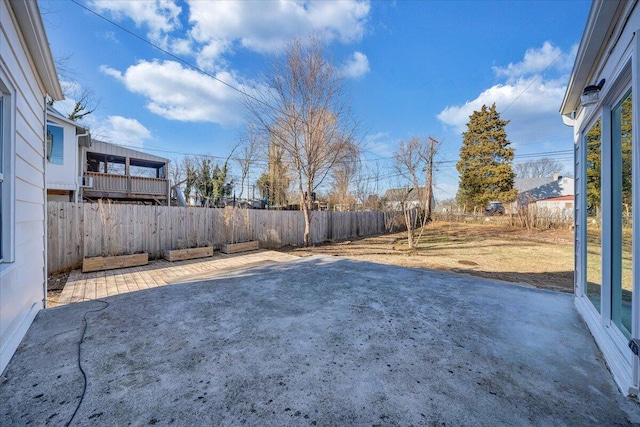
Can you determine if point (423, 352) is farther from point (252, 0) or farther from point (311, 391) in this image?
point (252, 0)

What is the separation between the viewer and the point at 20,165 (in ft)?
7.29

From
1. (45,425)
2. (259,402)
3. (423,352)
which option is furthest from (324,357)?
(45,425)

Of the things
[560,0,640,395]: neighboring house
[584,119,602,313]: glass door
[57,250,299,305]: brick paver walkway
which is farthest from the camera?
[57,250,299,305]: brick paver walkway

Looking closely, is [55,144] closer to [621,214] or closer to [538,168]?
[621,214]

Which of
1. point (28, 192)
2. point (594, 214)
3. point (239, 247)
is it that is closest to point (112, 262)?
point (239, 247)

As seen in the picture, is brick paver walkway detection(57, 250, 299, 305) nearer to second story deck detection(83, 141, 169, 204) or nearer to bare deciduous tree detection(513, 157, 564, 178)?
second story deck detection(83, 141, 169, 204)

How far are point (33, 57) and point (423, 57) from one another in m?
9.05

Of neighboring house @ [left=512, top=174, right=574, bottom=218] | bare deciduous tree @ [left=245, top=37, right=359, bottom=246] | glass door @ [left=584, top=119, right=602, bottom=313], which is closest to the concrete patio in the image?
glass door @ [left=584, top=119, right=602, bottom=313]

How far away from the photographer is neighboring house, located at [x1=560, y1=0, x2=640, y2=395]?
1515 mm

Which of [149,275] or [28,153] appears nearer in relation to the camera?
[28,153]

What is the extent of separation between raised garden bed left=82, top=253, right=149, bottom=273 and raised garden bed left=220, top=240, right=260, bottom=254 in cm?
184

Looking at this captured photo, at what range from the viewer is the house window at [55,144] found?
25.6ft

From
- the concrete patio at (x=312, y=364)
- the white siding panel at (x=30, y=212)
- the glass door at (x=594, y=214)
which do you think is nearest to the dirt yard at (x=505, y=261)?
the glass door at (x=594, y=214)

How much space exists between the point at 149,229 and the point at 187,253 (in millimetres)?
1038
